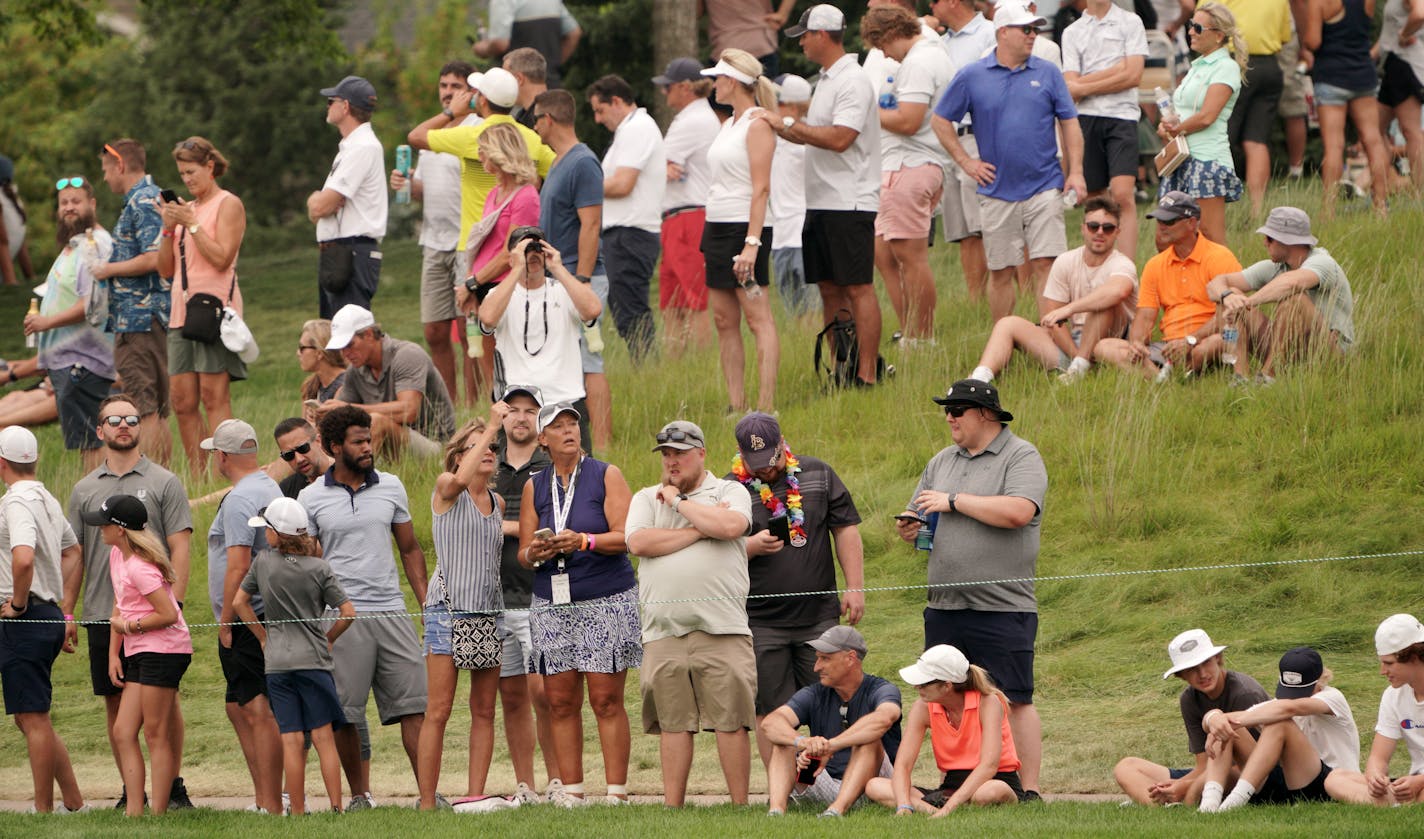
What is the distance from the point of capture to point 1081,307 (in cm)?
1307

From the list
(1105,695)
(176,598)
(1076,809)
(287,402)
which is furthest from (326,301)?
(1076,809)

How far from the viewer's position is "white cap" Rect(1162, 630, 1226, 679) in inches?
345

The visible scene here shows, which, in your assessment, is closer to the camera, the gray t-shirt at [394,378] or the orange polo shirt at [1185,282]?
the gray t-shirt at [394,378]

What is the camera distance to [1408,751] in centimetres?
913

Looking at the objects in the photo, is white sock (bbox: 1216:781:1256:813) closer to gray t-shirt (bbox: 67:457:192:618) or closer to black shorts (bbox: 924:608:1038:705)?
black shorts (bbox: 924:608:1038:705)

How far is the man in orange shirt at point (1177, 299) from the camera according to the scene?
1276cm

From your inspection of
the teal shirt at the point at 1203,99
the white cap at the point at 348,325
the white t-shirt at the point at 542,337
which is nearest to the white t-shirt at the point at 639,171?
the white cap at the point at 348,325

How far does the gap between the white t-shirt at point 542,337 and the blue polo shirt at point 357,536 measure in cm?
198

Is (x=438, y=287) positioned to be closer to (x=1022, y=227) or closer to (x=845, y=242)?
(x=845, y=242)

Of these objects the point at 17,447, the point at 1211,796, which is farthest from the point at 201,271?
the point at 1211,796

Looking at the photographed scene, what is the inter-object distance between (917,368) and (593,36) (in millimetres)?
10237

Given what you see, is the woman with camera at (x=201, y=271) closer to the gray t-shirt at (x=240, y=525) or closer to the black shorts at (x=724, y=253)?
the black shorts at (x=724, y=253)

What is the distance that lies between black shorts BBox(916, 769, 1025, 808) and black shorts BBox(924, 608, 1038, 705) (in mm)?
426

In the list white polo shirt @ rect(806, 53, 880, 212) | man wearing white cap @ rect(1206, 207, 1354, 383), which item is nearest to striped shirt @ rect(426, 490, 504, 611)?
white polo shirt @ rect(806, 53, 880, 212)
